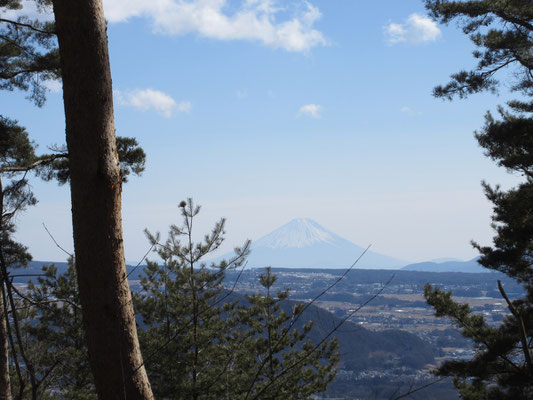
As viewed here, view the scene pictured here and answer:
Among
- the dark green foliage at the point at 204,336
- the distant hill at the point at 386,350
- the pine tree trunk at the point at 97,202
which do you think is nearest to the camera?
the pine tree trunk at the point at 97,202

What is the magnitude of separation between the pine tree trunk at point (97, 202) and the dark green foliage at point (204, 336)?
18.2 feet

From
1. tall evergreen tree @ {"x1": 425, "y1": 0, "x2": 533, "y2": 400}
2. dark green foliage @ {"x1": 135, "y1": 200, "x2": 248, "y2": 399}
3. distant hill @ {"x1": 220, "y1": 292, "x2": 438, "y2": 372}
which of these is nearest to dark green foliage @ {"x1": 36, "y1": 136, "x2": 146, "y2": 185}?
dark green foliage @ {"x1": 135, "y1": 200, "x2": 248, "y2": 399}

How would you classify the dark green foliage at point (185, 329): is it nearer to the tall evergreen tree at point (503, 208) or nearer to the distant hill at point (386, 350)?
the tall evergreen tree at point (503, 208)

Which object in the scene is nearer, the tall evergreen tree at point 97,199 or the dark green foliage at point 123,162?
the tall evergreen tree at point 97,199

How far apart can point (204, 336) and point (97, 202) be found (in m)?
7.42

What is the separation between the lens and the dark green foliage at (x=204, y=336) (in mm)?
8227

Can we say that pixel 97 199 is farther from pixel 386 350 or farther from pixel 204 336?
pixel 386 350

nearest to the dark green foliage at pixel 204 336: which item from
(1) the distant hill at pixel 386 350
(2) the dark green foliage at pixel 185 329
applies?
(2) the dark green foliage at pixel 185 329

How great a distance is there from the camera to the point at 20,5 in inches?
329

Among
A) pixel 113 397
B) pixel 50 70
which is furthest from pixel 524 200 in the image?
pixel 113 397

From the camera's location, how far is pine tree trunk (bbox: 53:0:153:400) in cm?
185

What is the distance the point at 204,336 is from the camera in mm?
8867

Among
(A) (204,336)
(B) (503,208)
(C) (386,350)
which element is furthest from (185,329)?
(C) (386,350)

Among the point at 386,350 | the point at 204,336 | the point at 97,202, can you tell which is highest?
the point at 97,202
